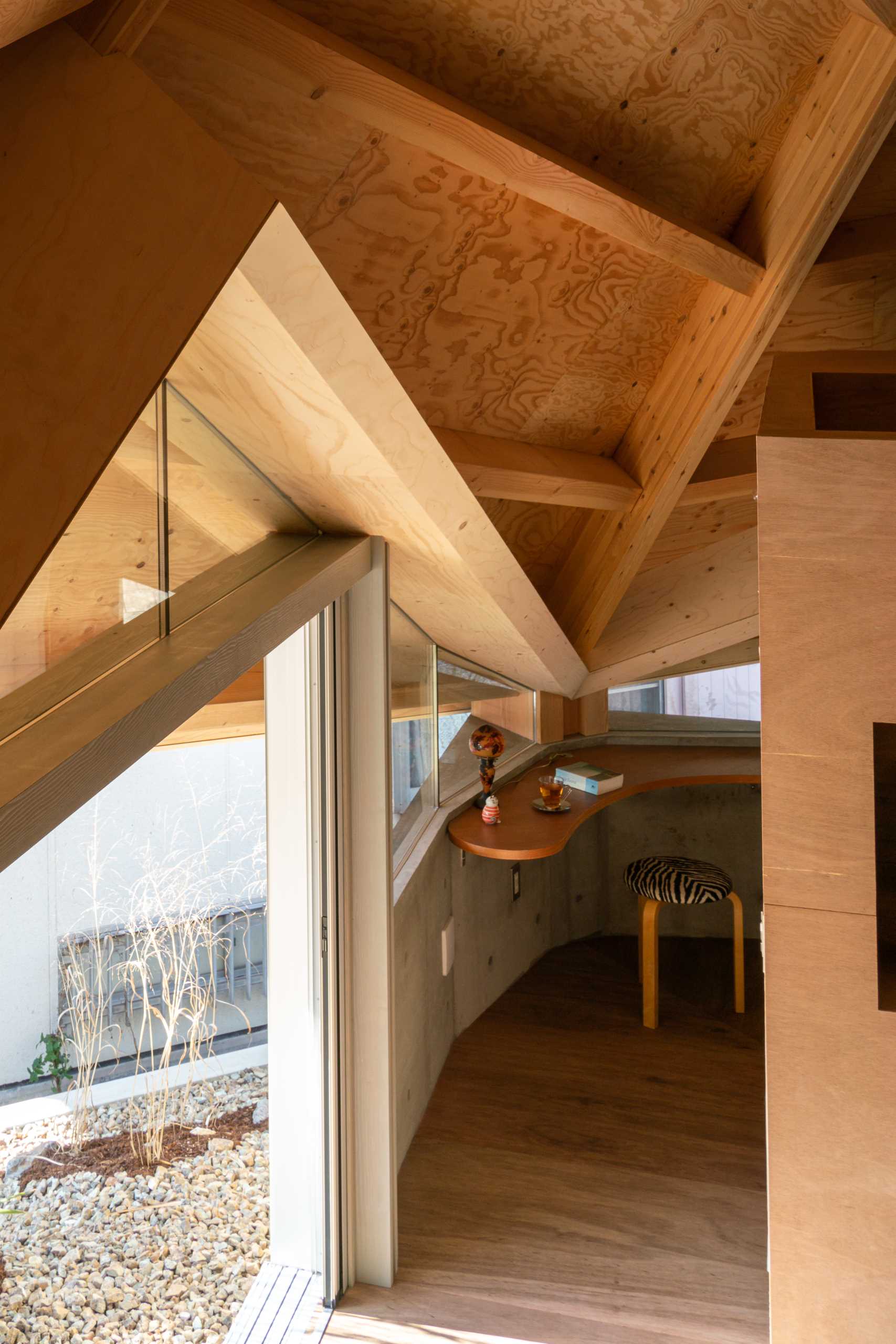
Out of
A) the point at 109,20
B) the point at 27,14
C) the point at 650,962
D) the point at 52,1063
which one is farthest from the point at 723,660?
the point at 27,14

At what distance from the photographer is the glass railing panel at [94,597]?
92 cm

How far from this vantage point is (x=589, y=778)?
375 centimetres

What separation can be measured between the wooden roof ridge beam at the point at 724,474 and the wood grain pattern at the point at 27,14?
191cm

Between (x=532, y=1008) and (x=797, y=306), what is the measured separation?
2.67m

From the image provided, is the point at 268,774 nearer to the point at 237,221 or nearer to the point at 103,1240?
the point at 103,1240

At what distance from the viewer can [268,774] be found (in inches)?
86.6

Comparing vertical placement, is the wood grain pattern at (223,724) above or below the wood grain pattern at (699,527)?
below

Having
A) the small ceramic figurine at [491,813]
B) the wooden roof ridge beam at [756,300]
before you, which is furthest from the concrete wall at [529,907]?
the wooden roof ridge beam at [756,300]

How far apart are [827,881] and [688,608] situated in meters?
1.65

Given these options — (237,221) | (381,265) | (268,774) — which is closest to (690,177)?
(381,265)

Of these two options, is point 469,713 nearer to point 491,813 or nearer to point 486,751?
point 486,751

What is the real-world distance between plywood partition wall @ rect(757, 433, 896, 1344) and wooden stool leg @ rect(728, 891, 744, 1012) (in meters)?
2.06

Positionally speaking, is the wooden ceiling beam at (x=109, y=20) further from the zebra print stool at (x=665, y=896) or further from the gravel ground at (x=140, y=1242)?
the zebra print stool at (x=665, y=896)

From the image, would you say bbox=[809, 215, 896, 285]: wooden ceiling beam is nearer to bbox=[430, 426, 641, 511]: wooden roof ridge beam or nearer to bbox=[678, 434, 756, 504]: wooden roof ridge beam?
bbox=[678, 434, 756, 504]: wooden roof ridge beam
